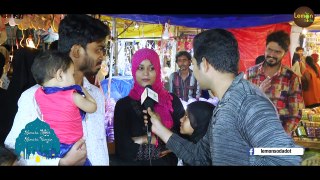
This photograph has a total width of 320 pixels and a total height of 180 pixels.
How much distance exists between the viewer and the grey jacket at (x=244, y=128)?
6.26ft

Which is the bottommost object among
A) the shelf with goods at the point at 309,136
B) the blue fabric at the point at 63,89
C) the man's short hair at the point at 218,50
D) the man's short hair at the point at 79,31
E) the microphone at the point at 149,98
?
the shelf with goods at the point at 309,136

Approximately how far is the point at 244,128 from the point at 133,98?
1045 millimetres

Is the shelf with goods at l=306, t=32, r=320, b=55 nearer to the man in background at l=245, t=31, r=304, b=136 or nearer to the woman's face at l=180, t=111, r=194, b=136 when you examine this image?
the man in background at l=245, t=31, r=304, b=136

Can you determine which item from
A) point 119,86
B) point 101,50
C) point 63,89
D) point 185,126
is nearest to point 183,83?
point 185,126

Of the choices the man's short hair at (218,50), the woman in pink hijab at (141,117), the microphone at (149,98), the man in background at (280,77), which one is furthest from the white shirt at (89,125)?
the man in background at (280,77)

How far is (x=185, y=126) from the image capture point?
276 centimetres

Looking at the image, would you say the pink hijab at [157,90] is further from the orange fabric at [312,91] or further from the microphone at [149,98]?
the orange fabric at [312,91]

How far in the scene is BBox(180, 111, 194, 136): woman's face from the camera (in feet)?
8.96

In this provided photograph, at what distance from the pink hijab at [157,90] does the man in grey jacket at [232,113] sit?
340mm

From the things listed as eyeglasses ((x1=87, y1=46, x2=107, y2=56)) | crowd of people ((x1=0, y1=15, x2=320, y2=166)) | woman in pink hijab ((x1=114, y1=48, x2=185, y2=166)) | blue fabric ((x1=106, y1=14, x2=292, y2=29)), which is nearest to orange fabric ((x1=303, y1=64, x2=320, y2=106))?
crowd of people ((x1=0, y1=15, x2=320, y2=166))

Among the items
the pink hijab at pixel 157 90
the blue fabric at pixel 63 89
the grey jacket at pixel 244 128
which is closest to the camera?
the grey jacket at pixel 244 128

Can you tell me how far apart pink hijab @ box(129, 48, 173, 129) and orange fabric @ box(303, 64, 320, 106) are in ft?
3.49

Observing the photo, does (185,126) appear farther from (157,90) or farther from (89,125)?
(89,125)

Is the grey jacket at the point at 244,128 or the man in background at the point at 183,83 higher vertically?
the man in background at the point at 183,83
